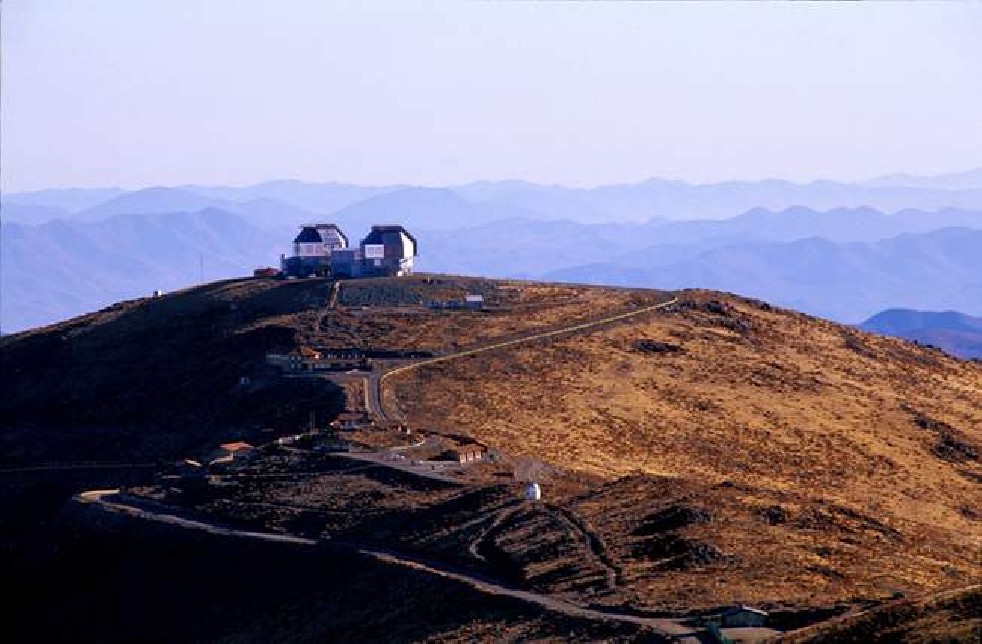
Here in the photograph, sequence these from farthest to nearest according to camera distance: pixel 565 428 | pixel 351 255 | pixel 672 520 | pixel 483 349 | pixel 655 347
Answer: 1. pixel 351 255
2. pixel 655 347
3. pixel 483 349
4. pixel 565 428
5. pixel 672 520

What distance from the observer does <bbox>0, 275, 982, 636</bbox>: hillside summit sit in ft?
230

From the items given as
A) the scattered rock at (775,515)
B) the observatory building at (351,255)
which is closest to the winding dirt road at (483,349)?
the observatory building at (351,255)

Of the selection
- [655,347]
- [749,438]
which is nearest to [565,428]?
[749,438]

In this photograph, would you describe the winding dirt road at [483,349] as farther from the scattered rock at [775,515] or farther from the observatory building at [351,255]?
the scattered rock at [775,515]

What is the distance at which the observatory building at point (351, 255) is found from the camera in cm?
14200

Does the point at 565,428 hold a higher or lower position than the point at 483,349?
lower

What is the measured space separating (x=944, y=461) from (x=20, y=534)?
48.8 metres

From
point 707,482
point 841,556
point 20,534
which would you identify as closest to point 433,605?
point 841,556

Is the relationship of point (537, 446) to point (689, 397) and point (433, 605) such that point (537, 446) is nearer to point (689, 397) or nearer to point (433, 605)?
point (689, 397)

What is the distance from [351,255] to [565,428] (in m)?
44.0

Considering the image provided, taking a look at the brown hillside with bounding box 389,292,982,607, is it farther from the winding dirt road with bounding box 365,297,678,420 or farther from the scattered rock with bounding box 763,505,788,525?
the winding dirt road with bounding box 365,297,678,420

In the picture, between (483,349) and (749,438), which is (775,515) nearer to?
(749,438)

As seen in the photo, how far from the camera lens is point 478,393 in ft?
355

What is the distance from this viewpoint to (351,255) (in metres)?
142
